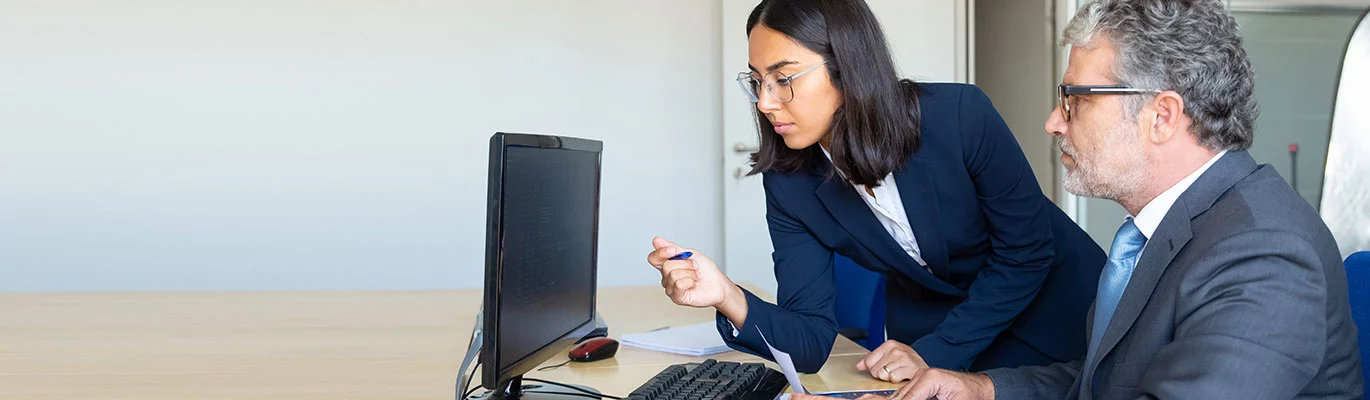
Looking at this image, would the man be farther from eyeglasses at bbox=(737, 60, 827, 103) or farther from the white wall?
the white wall

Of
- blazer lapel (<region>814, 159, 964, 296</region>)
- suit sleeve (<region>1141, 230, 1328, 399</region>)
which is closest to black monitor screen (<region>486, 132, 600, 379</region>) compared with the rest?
Answer: blazer lapel (<region>814, 159, 964, 296</region>)

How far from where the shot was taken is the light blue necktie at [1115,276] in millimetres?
1298

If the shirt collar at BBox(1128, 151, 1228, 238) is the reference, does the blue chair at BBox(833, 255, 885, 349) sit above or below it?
below

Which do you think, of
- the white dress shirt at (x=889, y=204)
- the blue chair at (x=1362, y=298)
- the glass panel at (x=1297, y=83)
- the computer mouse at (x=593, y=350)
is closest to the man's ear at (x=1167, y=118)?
the blue chair at (x=1362, y=298)

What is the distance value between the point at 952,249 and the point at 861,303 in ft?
3.22

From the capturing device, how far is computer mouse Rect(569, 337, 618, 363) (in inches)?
75.2

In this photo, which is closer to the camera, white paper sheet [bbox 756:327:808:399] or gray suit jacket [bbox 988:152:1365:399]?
gray suit jacket [bbox 988:152:1365:399]

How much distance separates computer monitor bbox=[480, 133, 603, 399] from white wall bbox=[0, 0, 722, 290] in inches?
133

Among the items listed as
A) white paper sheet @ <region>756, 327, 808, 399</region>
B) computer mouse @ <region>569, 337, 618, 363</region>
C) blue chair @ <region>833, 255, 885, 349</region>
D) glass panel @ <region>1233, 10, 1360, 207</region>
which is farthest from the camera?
glass panel @ <region>1233, 10, 1360, 207</region>

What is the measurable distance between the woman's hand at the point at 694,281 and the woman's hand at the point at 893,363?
0.21 meters

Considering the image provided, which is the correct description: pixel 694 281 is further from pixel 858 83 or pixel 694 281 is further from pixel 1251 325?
pixel 1251 325

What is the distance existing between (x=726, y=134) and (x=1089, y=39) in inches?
145

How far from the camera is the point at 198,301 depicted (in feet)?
9.43

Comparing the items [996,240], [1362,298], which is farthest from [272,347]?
[1362,298]
